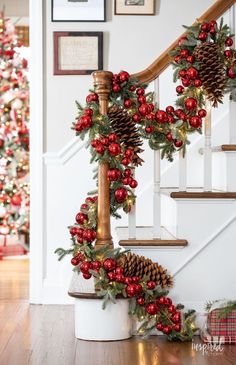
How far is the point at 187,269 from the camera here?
3621 mm

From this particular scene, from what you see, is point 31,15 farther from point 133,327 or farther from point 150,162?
point 133,327

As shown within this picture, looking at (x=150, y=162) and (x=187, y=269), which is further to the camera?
(x=150, y=162)

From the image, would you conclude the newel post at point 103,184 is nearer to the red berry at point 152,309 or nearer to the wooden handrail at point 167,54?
the wooden handrail at point 167,54

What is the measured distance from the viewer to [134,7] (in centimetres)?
471

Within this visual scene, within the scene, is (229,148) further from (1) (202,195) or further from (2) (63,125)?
(2) (63,125)

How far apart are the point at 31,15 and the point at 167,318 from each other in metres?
2.30

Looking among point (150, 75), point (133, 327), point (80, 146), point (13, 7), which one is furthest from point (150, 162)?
point (13, 7)

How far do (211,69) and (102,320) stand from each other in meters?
1.37

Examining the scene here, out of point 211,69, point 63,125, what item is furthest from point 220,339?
point 63,125

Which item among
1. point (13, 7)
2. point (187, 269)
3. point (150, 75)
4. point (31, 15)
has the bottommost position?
point (187, 269)

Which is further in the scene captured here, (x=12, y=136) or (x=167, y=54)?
(x=12, y=136)

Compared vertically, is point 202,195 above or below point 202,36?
below

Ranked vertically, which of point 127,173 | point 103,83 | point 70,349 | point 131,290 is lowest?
point 70,349

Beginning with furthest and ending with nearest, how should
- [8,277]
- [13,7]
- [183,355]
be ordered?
1. [13,7]
2. [8,277]
3. [183,355]
